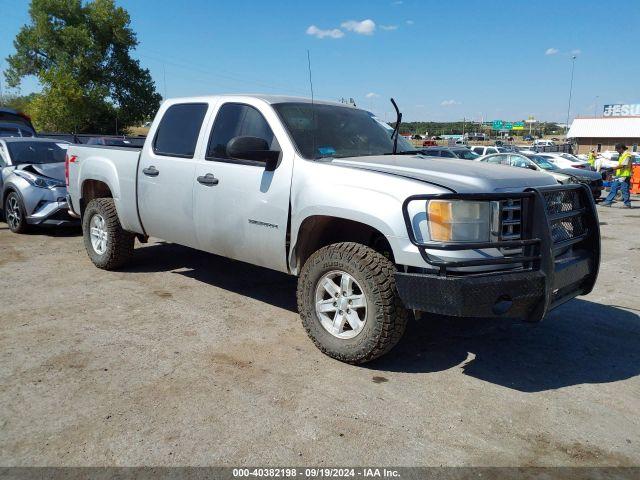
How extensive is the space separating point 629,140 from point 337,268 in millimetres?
72407

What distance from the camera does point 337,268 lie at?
384 cm

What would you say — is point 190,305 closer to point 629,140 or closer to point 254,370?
point 254,370

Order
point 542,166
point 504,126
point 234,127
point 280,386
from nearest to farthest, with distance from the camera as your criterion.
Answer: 1. point 280,386
2. point 234,127
3. point 542,166
4. point 504,126

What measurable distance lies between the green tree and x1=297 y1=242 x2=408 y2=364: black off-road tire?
143 feet

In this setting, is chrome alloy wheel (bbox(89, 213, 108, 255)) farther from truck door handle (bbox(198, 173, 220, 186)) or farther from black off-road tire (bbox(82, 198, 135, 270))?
truck door handle (bbox(198, 173, 220, 186))

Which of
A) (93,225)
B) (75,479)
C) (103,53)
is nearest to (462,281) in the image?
(75,479)

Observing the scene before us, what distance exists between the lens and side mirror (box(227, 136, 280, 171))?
162 inches

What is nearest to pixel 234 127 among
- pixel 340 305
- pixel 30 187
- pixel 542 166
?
pixel 340 305

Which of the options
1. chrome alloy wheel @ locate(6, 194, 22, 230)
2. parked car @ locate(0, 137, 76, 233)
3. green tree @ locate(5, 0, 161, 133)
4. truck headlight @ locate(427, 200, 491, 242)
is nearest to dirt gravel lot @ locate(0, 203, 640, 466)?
truck headlight @ locate(427, 200, 491, 242)

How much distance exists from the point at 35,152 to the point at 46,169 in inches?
39.1

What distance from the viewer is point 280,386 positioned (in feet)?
11.7

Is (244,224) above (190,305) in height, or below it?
above

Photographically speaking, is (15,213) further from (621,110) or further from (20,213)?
(621,110)

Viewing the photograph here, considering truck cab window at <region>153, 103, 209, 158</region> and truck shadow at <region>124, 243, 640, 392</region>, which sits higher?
truck cab window at <region>153, 103, 209, 158</region>
